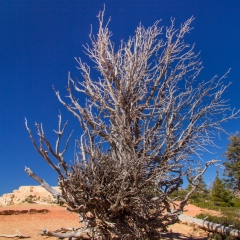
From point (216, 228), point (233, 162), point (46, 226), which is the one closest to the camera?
point (216, 228)

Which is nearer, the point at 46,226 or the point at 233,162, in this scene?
the point at 46,226

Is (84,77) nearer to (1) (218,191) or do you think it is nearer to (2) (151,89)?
(2) (151,89)

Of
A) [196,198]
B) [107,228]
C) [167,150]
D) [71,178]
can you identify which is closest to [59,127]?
[71,178]

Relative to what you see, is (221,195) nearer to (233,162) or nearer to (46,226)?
(233,162)

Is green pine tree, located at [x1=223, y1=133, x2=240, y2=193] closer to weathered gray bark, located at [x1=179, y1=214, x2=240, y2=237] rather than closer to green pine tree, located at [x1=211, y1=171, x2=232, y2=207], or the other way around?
green pine tree, located at [x1=211, y1=171, x2=232, y2=207]

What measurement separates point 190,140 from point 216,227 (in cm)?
536

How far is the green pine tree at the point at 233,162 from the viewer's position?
2645 centimetres

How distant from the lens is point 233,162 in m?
27.4

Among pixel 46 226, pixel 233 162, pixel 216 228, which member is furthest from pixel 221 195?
pixel 46 226

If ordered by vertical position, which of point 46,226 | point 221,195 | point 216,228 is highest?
point 221,195

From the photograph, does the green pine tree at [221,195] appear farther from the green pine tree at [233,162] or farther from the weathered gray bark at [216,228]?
the weathered gray bark at [216,228]

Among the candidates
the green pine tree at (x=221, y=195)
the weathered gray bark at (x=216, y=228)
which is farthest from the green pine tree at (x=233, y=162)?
the weathered gray bark at (x=216, y=228)

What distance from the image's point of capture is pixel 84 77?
285 inches

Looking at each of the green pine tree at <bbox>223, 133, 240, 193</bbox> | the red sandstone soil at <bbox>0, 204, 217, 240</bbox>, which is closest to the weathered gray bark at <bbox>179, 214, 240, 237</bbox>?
the red sandstone soil at <bbox>0, 204, 217, 240</bbox>
